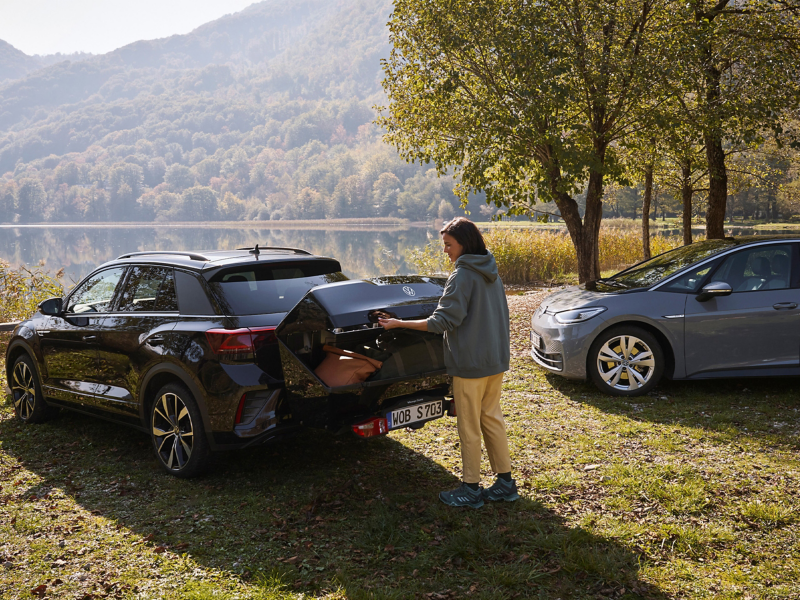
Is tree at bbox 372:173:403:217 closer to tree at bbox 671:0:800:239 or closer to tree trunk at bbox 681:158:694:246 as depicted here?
tree trunk at bbox 681:158:694:246

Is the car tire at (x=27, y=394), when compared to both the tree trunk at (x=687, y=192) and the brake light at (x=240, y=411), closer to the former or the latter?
the brake light at (x=240, y=411)

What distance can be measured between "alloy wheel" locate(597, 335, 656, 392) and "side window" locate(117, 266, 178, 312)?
4309 mm

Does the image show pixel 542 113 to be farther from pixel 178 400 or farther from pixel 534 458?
pixel 178 400

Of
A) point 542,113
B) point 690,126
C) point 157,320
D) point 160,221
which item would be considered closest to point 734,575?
point 157,320

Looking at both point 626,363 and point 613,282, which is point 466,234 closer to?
point 626,363

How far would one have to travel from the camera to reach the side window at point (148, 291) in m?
4.96

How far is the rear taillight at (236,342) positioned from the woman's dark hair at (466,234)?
4.83 ft

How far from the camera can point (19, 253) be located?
2025 inches

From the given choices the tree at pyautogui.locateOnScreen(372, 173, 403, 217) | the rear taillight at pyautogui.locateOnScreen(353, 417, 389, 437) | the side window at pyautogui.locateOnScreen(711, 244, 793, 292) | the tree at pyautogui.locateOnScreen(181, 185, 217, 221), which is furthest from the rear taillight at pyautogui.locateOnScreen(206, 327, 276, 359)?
the tree at pyautogui.locateOnScreen(181, 185, 217, 221)

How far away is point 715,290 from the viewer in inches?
250

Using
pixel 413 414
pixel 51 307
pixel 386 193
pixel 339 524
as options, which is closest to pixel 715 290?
pixel 413 414

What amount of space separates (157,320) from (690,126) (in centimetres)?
980

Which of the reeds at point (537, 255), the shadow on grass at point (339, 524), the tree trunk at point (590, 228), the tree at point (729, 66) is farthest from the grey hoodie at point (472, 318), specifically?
the reeds at point (537, 255)

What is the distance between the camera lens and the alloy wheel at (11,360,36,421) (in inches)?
256
